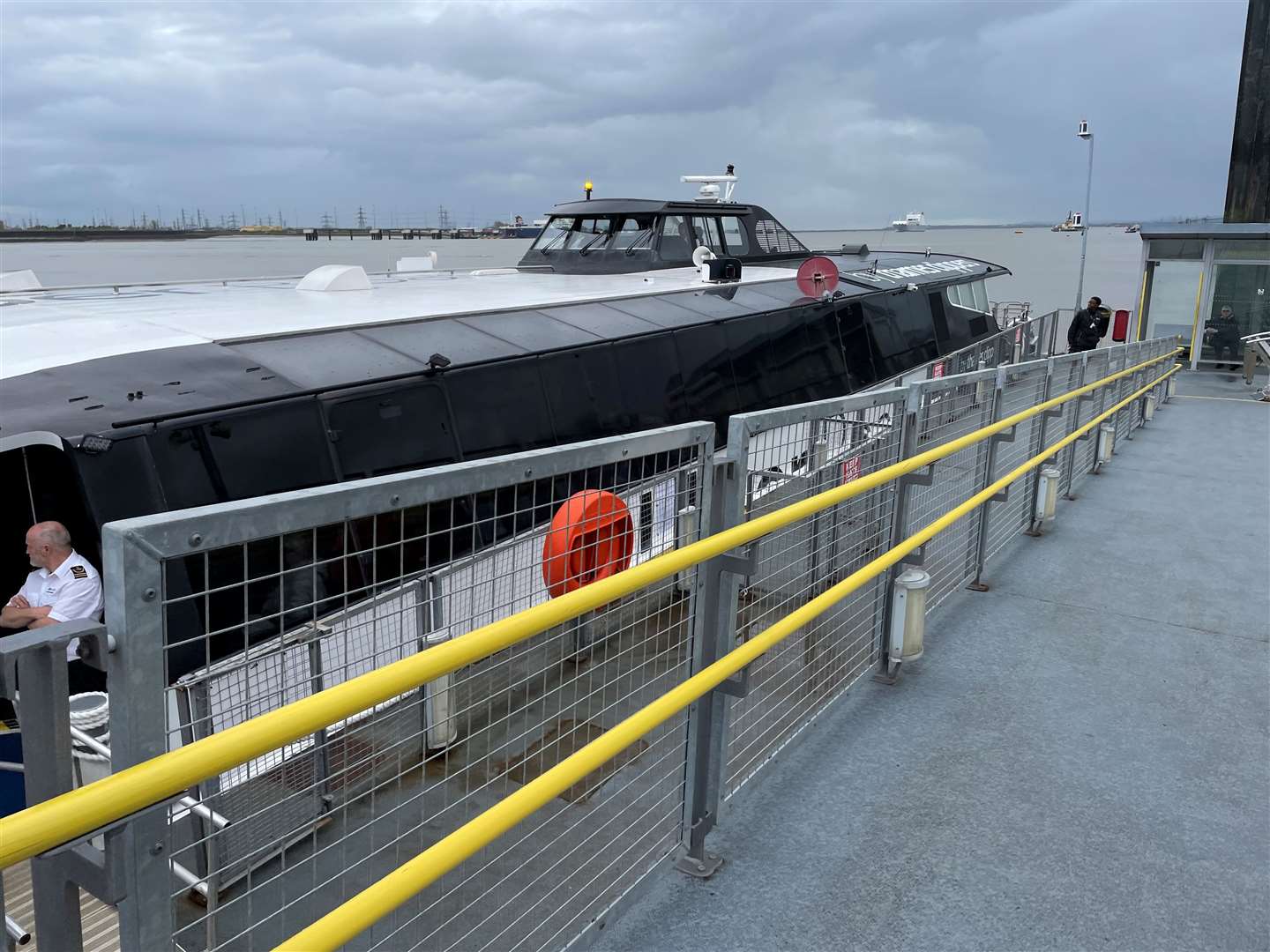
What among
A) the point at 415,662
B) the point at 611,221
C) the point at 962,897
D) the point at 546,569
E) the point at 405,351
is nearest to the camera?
the point at 415,662

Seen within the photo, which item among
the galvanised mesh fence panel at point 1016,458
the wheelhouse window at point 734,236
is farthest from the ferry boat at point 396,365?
the galvanised mesh fence panel at point 1016,458

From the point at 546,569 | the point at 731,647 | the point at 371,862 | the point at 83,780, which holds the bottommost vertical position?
the point at 371,862

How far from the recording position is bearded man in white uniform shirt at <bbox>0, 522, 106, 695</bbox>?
12.5 ft

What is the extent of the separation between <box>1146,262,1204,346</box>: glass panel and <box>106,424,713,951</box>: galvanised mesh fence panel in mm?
14992

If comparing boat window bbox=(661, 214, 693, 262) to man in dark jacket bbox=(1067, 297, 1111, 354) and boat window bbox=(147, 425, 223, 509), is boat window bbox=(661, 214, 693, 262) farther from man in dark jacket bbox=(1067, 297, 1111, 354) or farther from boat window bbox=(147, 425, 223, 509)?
man in dark jacket bbox=(1067, 297, 1111, 354)

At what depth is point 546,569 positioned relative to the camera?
2.76 metres

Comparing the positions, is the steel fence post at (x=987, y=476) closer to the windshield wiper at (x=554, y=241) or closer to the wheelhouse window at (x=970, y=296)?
the windshield wiper at (x=554, y=241)

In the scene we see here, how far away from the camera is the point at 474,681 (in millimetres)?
4586

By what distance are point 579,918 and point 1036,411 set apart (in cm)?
447

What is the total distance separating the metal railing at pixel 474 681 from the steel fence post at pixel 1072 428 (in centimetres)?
97

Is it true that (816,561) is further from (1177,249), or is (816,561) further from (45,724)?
(1177,249)

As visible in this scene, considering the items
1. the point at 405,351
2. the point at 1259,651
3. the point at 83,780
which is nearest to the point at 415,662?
the point at 83,780

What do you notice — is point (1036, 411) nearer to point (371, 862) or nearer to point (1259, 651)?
point (1259, 651)

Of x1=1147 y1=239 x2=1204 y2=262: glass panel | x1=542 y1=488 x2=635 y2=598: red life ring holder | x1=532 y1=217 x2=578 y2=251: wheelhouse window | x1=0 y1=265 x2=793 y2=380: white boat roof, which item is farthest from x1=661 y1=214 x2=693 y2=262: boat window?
x1=1147 y1=239 x2=1204 y2=262: glass panel
